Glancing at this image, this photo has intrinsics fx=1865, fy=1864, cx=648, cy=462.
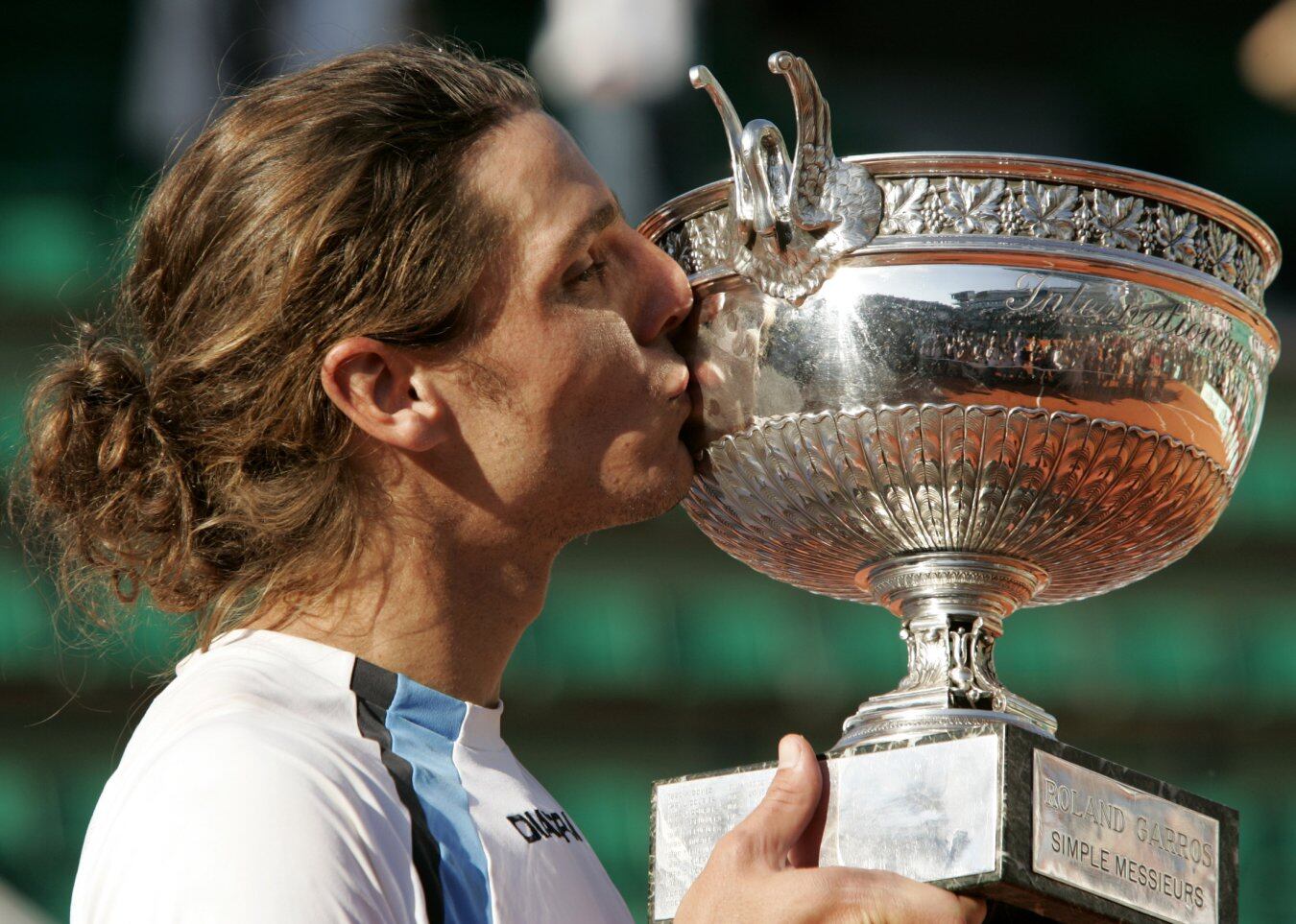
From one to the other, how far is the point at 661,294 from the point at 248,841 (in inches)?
26.7

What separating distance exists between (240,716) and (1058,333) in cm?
80

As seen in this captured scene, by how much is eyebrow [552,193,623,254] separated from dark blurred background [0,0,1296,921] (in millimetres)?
8904

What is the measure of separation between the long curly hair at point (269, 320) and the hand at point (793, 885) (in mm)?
451

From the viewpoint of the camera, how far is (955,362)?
1697mm

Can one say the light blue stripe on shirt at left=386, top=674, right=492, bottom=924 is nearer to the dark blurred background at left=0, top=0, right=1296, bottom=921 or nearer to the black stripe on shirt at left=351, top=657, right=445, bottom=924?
the black stripe on shirt at left=351, top=657, right=445, bottom=924

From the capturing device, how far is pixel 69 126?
11602mm

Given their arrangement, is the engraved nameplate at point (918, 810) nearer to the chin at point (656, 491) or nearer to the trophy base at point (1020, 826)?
the trophy base at point (1020, 826)

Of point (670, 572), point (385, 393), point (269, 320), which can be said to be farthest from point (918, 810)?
point (670, 572)

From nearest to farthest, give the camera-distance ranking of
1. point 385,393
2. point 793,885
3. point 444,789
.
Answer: point 793,885 < point 444,789 < point 385,393

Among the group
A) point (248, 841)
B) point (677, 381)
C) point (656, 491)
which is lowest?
point (248, 841)

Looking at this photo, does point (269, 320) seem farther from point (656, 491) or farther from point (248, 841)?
point (248, 841)

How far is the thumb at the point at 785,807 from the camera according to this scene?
1.60 metres

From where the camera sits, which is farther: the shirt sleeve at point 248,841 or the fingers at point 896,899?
the fingers at point 896,899

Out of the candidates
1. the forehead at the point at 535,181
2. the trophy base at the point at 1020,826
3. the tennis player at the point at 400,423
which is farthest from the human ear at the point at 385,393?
the trophy base at the point at 1020,826
